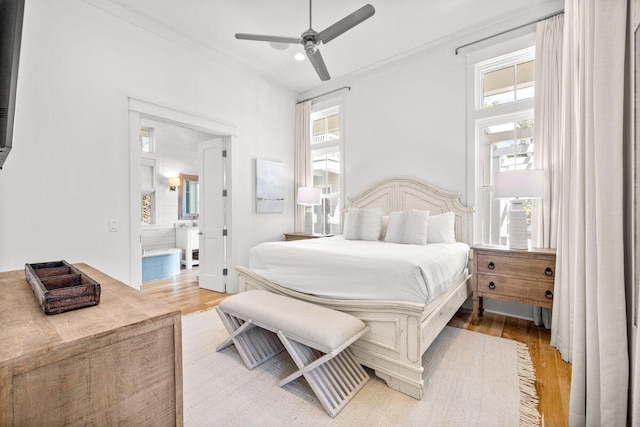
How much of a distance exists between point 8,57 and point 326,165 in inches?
171

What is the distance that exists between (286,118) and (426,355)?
419 centimetres

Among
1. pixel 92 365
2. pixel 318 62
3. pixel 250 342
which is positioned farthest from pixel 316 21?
pixel 92 365

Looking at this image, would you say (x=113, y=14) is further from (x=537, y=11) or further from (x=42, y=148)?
(x=537, y=11)

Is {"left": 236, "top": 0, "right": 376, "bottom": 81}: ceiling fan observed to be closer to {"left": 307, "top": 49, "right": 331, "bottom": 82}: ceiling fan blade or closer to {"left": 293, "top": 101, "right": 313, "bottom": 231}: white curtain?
{"left": 307, "top": 49, "right": 331, "bottom": 82}: ceiling fan blade

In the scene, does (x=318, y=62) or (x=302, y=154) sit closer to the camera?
(x=318, y=62)

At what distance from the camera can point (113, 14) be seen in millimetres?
3018

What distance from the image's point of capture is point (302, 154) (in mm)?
5102

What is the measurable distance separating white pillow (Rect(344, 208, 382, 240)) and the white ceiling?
217 centimetres

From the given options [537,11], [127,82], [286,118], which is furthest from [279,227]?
[537,11]

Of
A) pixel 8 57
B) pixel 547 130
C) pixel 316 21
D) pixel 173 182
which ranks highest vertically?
pixel 316 21

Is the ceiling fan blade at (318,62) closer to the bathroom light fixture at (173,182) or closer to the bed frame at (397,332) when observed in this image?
the bed frame at (397,332)

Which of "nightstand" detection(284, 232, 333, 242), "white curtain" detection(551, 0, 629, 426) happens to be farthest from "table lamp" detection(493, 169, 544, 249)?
"nightstand" detection(284, 232, 333, 242)

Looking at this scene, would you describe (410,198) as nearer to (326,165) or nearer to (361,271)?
(326,165)

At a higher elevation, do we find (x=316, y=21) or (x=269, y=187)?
(x=316, y=21)
